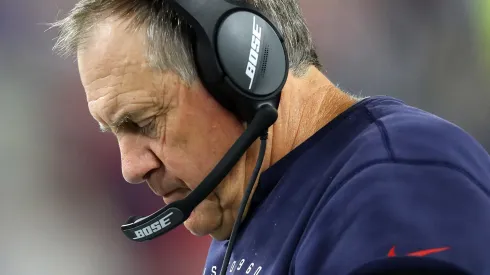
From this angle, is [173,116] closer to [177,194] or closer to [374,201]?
[177,194]

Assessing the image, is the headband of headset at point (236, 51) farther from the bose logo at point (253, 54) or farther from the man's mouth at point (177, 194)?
the man's mouth at point (177, 194)

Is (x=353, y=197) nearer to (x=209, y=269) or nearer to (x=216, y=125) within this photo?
(x=216, y=125)

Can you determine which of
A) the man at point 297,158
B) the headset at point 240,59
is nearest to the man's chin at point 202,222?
the man at point 297,158

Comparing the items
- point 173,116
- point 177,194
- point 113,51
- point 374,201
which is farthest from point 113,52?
point 374,201

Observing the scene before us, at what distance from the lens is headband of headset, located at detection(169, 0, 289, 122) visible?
0.83 m

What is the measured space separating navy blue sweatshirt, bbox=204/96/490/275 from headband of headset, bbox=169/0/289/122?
0.09 meters

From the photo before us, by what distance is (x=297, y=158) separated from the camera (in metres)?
0.88

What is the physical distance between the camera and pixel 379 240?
67 cm

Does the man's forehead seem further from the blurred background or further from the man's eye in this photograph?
the blurred background

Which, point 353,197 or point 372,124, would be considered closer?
point 353,197

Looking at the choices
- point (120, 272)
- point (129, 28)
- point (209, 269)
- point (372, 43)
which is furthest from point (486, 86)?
point (129, 28)

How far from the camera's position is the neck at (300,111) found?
902 millimetres

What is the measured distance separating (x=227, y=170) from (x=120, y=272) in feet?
4.49

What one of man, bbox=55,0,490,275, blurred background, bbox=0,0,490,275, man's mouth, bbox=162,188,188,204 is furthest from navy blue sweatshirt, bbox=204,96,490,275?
blurred background, bbox=0,0,490,275
